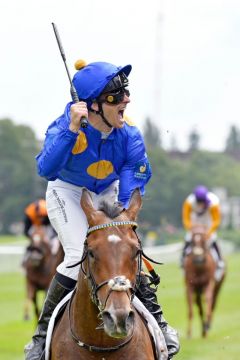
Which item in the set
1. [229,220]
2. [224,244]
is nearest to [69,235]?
[224,244]

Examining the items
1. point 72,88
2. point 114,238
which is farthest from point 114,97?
point 114,238

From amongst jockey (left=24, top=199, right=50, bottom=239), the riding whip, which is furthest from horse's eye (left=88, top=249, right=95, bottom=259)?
jockey (left=24, top=199, right=50, bottom=239)

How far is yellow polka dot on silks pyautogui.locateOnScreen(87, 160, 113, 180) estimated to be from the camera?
252 inches

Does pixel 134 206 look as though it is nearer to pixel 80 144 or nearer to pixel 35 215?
pixel 80 144

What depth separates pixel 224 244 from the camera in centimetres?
5856

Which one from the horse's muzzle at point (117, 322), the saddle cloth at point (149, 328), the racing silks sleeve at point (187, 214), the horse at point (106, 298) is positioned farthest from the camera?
the racing silks sleeve at point (187, 214)

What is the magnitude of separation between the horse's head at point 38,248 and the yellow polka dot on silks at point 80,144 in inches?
468

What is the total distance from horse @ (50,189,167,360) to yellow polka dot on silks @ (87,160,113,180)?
2.47 feet

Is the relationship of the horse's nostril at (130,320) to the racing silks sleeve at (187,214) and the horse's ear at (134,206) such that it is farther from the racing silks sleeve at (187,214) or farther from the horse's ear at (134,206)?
the racing silks sleeve at (187,214)

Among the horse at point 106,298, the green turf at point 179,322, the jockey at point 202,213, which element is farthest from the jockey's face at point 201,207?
the horse at point 106,298

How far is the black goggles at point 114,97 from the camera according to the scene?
20.4ft

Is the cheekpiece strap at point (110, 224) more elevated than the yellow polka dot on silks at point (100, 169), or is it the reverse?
the cheekpiece strap at point (110, 224)

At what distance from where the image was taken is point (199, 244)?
57.4 feet

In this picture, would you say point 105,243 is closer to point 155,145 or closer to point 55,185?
point 55,185
